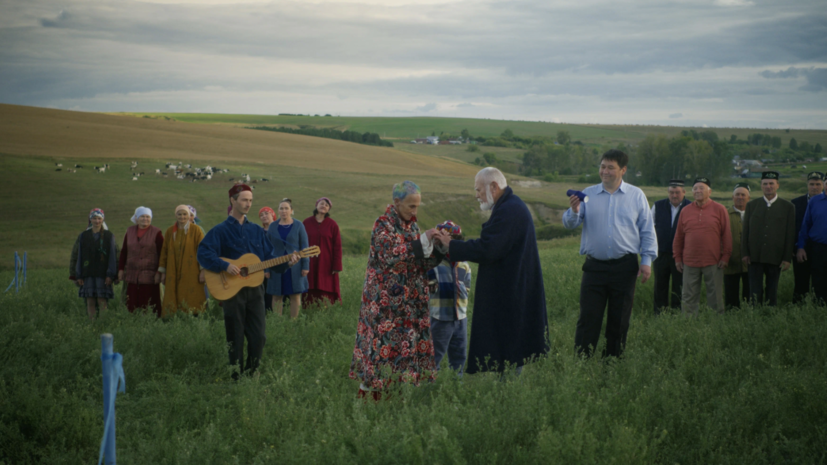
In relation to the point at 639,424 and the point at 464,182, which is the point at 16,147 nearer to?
the point at 464,182

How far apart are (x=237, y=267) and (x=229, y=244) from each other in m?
0.28

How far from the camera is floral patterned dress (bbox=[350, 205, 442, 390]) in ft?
14.4

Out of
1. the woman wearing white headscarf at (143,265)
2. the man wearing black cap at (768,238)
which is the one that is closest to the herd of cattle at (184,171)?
the woman wearing white headscarf at (143,265)

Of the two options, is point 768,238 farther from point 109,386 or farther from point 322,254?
point 109,386

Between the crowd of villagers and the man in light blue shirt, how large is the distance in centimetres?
458

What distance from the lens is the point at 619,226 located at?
549 cm

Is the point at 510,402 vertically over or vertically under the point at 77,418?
over

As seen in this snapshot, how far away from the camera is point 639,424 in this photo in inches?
145

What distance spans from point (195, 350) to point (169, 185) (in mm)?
39467

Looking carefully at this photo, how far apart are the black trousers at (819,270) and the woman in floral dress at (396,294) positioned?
6641mm

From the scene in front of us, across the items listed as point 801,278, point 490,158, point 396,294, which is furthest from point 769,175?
point 490,158

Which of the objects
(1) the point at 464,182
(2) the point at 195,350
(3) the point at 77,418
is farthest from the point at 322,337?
(1) the point at 464,182

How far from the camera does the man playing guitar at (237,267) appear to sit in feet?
19.7

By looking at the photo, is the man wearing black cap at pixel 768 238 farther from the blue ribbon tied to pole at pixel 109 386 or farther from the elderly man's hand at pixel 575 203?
the blue ribbon tied to pole at pixel 109 386
